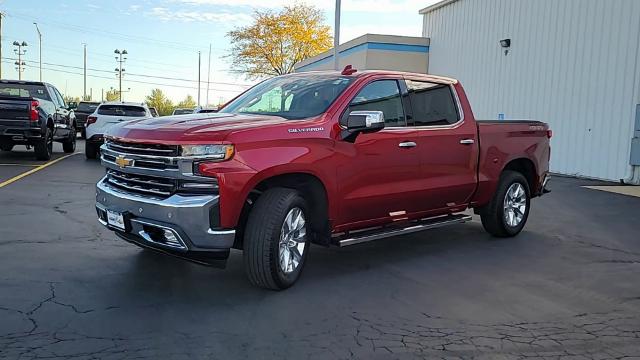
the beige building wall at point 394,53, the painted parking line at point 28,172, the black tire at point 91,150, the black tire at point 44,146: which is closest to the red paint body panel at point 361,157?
the painted parking line at point 28,172

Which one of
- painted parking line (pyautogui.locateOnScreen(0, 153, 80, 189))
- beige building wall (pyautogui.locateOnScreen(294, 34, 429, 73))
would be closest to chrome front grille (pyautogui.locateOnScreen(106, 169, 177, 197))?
painted parking line (pyautogui.locateOnScreen(0, 153, 80, 189))

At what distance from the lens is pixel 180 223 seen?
4.63 meters

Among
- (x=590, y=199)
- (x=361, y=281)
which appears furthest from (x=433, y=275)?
(x=590, y=199)

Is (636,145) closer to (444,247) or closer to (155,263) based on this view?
(444,247)

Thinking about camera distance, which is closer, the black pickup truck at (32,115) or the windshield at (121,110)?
the black pickup truck at (32,115)

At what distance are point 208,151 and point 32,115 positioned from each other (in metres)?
10.7

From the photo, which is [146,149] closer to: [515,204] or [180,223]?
[180,223]

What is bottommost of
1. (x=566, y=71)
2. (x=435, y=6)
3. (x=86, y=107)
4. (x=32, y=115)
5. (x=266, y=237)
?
(x=266, y=237)

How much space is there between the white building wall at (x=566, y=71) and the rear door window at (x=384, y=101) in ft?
33.2

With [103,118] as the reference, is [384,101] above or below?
above

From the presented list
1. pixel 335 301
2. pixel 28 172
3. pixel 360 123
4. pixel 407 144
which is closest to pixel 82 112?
pixel 28 172

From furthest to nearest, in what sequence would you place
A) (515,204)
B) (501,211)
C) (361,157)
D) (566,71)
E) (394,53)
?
(394,53), (566,71), (515,204), (501,211), (361,157)

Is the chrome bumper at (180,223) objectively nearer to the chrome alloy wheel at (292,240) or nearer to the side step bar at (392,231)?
the chrome alloy wheel at (292,240)

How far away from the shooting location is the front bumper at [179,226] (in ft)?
15.1
